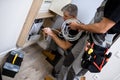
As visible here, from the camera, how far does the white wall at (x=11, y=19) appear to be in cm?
138

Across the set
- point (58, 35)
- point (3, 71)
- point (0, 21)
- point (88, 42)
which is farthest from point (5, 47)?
point (88, 42)

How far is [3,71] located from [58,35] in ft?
2.42

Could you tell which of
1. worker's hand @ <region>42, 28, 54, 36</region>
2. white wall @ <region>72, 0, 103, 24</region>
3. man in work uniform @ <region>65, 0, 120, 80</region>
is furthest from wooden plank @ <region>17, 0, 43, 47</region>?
white wall @ <region>72, 0, 103, 24</region>

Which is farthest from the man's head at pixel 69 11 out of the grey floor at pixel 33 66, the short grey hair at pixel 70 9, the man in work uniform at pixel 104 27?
the grey floor at pixel 33 66

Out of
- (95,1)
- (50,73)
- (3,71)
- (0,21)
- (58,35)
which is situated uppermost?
(95,1)

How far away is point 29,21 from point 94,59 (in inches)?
31.1

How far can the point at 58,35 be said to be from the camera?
1954 millimetres

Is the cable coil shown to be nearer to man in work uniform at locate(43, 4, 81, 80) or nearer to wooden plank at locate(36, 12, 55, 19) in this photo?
man in work uniform at locate(43, 4, 81, 80)

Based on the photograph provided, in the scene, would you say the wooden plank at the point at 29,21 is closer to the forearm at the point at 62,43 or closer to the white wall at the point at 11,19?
the white wall at the point at 11,19

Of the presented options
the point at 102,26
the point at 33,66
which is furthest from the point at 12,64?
the point at 102,26

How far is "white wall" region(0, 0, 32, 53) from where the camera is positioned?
4.54 feet

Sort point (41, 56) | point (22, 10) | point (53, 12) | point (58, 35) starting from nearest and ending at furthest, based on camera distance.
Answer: point (22, 10)
point (58, 35)
point (53, 12)
point (41, 56)

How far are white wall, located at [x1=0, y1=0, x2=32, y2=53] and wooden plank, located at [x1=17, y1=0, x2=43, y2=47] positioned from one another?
44mm

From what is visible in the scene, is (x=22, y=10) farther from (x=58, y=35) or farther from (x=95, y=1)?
(x=95, y=1)
